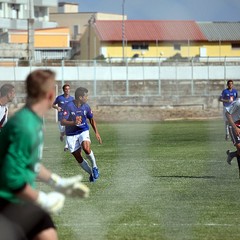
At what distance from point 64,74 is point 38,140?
3394 cm

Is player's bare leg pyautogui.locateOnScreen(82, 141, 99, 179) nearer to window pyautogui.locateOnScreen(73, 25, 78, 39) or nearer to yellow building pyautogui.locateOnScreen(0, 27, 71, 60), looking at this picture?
yellow building pyautogui.locateOnScreen(0, 27, 71, 60)

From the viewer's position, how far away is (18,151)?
682 cm

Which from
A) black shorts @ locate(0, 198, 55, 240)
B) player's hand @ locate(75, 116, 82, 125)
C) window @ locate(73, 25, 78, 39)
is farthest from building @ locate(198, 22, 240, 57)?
window @ locate(73, 25, 78, 39)

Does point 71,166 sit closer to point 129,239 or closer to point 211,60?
point 129,239

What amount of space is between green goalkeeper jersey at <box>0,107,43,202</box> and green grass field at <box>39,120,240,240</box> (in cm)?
403

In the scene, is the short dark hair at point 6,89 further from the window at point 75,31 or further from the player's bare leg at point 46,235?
the window at point 75,31

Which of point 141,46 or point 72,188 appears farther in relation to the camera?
point 141,46

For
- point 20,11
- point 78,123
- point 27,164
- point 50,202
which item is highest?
point 20,11

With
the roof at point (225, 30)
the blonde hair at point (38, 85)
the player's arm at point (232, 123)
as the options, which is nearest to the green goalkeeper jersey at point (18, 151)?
the blonde hair at point (38, 85)

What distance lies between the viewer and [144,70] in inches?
1829

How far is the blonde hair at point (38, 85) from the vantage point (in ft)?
22.5

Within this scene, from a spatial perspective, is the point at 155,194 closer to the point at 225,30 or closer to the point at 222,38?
the point at 225,30

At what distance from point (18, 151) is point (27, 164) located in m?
0.12

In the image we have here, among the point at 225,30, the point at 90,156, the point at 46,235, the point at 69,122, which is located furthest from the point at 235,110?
the point at 46,235
